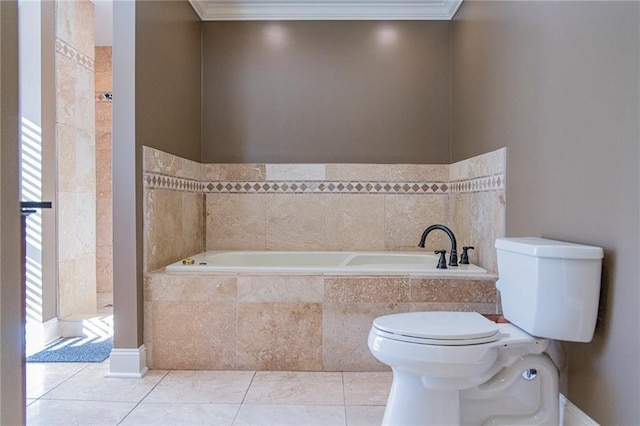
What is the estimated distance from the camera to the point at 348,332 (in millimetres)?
2314

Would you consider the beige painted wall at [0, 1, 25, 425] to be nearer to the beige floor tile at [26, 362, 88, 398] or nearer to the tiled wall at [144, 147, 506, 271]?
the beige floor tile at [26, 362, 88, 398]

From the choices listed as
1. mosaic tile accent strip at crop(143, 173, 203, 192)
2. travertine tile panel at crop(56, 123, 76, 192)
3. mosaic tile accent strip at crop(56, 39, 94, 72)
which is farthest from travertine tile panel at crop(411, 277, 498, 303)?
mosaic tile accent strip at crop(56, 39, 94, 72)

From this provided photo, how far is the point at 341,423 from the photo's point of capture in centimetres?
178

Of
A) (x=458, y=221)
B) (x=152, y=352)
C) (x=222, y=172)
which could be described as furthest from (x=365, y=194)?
(x=152, y=352)

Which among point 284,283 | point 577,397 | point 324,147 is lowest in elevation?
point 577,397

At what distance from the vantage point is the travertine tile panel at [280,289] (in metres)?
2.32

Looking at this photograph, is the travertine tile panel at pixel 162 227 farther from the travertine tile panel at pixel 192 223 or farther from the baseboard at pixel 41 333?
the baseboard at pixel 41 333

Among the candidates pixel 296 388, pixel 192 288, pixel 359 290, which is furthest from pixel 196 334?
pixel 359 290

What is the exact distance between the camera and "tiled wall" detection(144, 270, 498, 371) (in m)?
2.31

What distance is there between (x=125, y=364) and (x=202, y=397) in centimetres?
53

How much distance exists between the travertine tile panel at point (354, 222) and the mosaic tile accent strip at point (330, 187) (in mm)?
57

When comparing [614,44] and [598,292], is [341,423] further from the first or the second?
[614,44]

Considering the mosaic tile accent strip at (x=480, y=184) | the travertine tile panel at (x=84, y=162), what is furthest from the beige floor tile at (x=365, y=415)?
the travertine tile panel at (x=84, y=162)

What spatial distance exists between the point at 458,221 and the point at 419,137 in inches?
29.6
